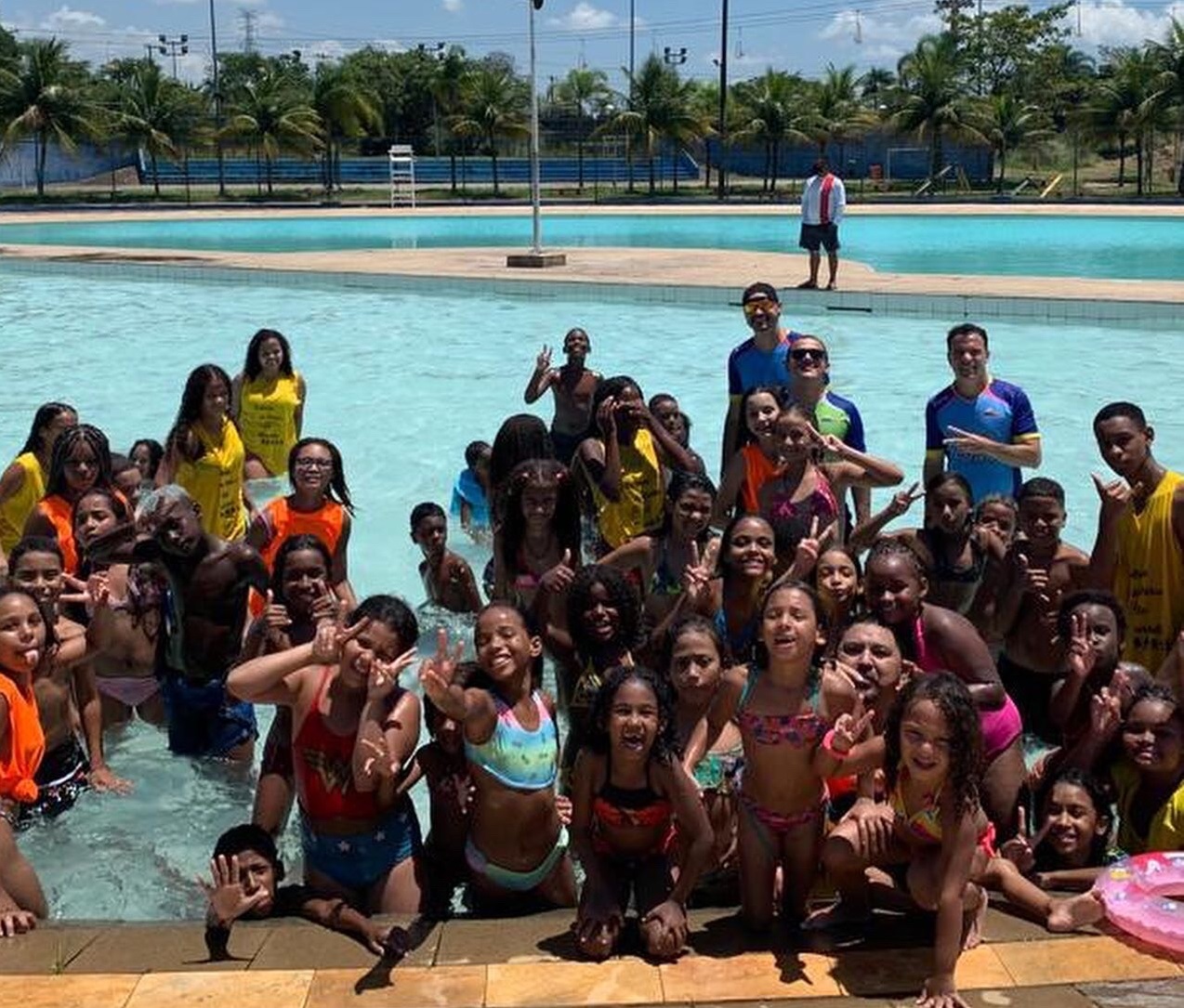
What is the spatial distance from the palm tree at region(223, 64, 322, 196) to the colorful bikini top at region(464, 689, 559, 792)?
151 feet

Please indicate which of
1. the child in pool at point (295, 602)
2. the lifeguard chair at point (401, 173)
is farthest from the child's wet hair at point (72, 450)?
the lifeguard chair at point (401, 173)

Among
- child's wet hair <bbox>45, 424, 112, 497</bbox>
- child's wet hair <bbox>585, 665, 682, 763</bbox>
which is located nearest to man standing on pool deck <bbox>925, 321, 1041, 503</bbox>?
child's wet hair <bbox>585, 665, 682, 763</bbox>

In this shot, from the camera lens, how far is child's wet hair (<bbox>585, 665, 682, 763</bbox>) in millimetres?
3664

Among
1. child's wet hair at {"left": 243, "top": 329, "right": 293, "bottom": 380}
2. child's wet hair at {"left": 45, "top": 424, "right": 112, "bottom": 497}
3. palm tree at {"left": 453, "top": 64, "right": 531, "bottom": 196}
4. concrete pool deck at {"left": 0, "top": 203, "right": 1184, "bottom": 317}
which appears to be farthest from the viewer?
palm tree at {"left": 453, "top": 64, "right": 531, "bottom": 196}

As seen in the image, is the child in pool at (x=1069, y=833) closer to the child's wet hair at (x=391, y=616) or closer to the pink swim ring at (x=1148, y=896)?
the pink swim ring at (x=1148, y=896)

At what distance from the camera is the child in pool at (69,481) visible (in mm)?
5598

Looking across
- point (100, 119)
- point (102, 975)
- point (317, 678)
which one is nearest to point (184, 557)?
point (317, 678)

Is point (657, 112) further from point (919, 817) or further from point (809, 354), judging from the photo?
point (919, 817)

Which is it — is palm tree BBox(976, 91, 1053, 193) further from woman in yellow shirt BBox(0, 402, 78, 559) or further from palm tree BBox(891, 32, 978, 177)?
woman in yellow shirt BBox(0, 402, 78, 559)

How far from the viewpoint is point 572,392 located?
7.40 metres

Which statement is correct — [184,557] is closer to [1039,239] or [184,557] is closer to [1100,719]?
[1100,719]

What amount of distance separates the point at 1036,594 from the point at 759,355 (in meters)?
2.08

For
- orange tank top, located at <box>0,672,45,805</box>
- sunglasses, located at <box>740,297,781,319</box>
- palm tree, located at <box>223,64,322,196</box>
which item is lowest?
orange tank top, located at <box>0,672,45,805</box>

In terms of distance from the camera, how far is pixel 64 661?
15.4ft
